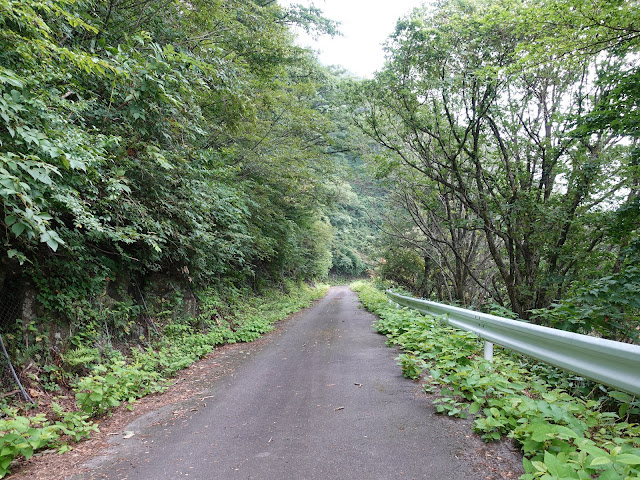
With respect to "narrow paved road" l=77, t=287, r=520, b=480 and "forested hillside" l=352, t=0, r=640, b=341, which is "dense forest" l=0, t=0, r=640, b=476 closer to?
"forested hillside" l=352, t=0, r=640, b=341

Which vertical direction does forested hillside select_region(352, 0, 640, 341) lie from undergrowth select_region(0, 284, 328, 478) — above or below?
above

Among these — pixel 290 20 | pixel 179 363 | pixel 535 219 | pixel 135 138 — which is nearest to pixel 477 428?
pixel 179 363

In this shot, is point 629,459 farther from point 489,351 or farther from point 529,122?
point 529,122

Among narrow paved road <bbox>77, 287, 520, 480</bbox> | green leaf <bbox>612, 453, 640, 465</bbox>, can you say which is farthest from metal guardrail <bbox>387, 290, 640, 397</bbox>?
narrow paved road <bbox>77, 287, 520, 480</bbox>

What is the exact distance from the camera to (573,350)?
7.68 feet

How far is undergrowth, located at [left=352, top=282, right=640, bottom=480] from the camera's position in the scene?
1.75 metres

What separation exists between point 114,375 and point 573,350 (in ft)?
16.9

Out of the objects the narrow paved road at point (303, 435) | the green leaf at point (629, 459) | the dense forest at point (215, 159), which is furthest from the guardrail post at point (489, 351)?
the green leaf at point (629, 459)

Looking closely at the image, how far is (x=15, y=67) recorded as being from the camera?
138 inches

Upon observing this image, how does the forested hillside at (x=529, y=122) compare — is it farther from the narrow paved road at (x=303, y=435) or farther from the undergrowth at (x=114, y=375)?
the undergrowth at (x=114, y=375)

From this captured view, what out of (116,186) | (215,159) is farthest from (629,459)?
(215,159)

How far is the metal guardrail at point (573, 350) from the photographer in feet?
6.18

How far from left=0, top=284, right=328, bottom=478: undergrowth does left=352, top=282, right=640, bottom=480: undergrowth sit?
3.55m

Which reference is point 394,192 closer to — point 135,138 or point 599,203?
point 599,203
